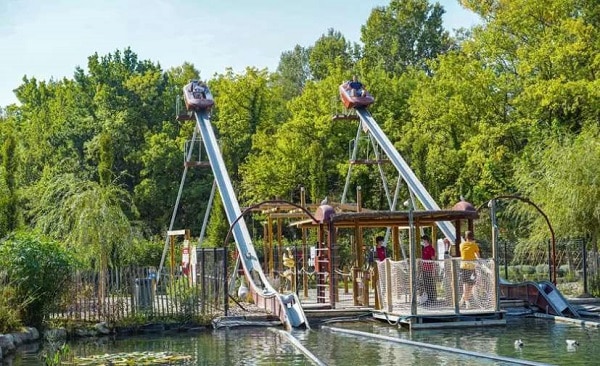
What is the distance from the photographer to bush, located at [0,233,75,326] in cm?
1952

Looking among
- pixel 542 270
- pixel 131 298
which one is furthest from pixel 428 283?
pixel 542 270

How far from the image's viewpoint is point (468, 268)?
19500mm

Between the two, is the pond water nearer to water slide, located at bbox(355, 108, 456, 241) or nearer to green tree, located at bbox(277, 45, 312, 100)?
water slide, located at bbox(355, 108, 456, 241)

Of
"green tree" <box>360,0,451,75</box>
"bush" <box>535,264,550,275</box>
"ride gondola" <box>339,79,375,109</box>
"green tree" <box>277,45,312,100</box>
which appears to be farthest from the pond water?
"green tree" <box>277,45,312,100</box>

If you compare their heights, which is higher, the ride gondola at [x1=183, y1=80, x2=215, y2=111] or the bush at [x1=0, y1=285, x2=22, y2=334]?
the ride gondola at [x1=183, y1=80, x2=215, y2=111]

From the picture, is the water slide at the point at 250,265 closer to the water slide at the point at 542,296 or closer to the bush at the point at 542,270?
the water slide at the point at 542,296

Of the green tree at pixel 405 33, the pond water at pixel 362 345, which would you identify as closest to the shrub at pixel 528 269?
the pond water at pixel 362 345

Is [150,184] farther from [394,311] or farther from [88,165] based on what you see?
[394,311]

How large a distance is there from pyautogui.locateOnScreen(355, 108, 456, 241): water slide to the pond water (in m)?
5.32

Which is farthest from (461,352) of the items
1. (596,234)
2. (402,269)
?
(596,234)

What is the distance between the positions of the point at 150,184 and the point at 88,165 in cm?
Result: 375

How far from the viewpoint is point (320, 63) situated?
63.9m

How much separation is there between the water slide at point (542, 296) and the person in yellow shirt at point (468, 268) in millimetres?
2731

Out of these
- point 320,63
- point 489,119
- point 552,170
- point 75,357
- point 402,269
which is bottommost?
point 75,357
